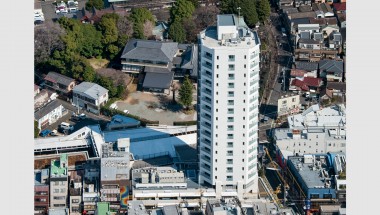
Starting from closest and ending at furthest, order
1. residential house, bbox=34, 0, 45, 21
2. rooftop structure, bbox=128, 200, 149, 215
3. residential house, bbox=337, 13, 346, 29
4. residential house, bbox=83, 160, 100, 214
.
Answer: rooftop structure, bbox=128, 200, 149, 215 < residential house, bbox=83, 160, 100, 214 < residential house, bbox=337, 13, 346, 29 < residential house, bbox=34, 0, 45, 21

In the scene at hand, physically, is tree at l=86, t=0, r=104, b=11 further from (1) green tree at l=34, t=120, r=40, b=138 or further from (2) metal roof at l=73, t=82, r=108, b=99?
(1) green tree at l=34, t=120, r=40, b=138

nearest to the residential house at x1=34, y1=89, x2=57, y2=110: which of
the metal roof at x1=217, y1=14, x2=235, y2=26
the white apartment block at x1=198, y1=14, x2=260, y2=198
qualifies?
the white apartment block at x1=198, y1=14, x2=260, y2=198

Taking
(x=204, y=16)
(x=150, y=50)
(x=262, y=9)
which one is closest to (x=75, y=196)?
(x=150, y=50)

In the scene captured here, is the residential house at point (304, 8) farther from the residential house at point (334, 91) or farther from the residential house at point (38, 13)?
the residential house at point (38, 13)

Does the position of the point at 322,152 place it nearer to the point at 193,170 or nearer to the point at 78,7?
the point at 193,170

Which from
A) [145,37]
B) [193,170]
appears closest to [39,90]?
[145,37]

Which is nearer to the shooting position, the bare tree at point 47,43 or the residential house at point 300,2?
the bare tree at point 47,43

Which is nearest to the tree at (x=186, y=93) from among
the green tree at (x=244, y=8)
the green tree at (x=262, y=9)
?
the green tree at (x=244, y=8)
